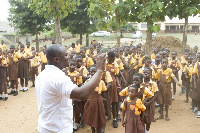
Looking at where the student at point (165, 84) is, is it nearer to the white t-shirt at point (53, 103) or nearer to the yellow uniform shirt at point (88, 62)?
the yellow uniform shirt at point (88, 62)

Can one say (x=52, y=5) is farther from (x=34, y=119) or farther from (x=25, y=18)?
(x=25, y=18)

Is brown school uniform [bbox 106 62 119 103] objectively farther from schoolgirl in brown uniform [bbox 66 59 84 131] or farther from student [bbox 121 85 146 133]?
student [bbox 121 85 146 133]

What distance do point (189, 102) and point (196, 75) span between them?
154 centimetres

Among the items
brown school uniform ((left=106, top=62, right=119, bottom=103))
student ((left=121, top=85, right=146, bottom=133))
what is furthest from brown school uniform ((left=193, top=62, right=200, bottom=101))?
student ((left=121, top=85, right=146, bottom=133))

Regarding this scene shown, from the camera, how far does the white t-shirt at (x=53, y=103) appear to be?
1.69m

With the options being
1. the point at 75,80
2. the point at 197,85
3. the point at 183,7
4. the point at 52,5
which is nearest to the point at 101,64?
the point at 75,80

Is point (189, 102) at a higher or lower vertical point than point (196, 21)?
lower

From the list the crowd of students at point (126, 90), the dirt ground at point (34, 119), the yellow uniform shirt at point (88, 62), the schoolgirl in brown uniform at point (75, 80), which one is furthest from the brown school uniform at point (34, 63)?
the schoolgirl in brown uniform at point (75, 80)

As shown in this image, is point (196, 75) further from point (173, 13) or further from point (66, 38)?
point (66, 38)

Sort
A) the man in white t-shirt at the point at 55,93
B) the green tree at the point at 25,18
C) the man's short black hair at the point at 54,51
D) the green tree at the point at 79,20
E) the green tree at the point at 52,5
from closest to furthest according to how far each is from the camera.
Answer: the man in white t-shirt at the point at 55,93
the man's short black hair at the point at 54,51
the green tree at the point at 52,5
the green tree at the point at 25,18
the green tree at the point at 79,20

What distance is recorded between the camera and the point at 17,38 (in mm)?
25250

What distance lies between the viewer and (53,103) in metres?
1.76

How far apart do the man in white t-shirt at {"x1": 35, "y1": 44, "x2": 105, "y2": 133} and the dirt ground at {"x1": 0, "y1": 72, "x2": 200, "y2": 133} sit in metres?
3.18

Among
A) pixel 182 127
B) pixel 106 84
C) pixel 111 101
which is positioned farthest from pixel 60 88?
pixel 182 127
